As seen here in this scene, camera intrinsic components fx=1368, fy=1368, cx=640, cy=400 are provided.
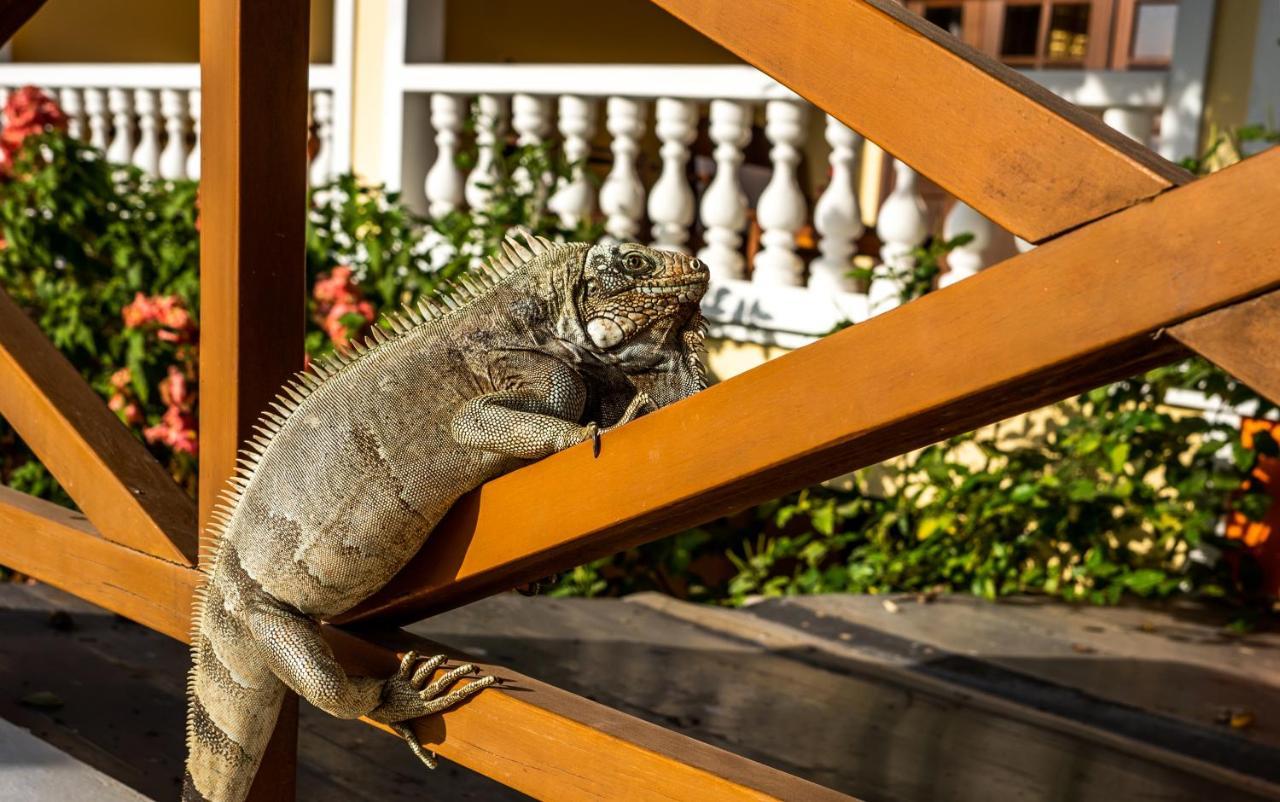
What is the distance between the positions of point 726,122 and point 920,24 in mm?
4200

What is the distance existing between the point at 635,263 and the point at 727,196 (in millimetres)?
3727

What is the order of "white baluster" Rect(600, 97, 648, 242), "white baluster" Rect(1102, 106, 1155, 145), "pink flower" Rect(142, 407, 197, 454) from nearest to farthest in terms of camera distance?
"white baluster" Rect(1102, 106, 1155, 145), "pink flower" Rect(142, 407, 197, 454), "white baluster" Rect(600, 97, 648, 242)

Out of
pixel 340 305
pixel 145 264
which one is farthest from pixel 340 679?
pixel 145 264

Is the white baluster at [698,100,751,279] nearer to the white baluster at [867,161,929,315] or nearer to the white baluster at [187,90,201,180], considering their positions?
the white baluster at [867,161,929,315]

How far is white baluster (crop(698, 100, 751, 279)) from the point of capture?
5699mm

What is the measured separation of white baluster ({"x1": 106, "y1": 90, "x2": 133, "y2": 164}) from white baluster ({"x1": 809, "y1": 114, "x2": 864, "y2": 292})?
175 inches

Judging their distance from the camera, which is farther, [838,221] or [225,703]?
[838,221]

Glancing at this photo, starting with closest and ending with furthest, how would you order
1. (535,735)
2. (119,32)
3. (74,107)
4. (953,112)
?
(953,112)
(535,735)
(74,107)
(119,32)

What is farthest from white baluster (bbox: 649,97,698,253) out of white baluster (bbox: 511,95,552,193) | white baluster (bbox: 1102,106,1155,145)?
white baluster (bbox: 1102,106,1155,145)

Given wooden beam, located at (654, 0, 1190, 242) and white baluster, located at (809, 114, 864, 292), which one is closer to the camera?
wooden beam, located at (654, 0, 1190, 242)

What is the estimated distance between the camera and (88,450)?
105 inches

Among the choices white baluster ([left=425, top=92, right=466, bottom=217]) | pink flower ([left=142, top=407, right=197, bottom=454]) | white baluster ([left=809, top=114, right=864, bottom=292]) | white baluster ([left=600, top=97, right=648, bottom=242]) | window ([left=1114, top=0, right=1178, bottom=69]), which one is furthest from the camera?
window ([left=1114, top=0, right=1178, bottom=69])

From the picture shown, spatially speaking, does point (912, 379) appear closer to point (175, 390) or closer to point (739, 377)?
point (739, 377)

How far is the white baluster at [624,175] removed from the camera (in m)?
6.01
